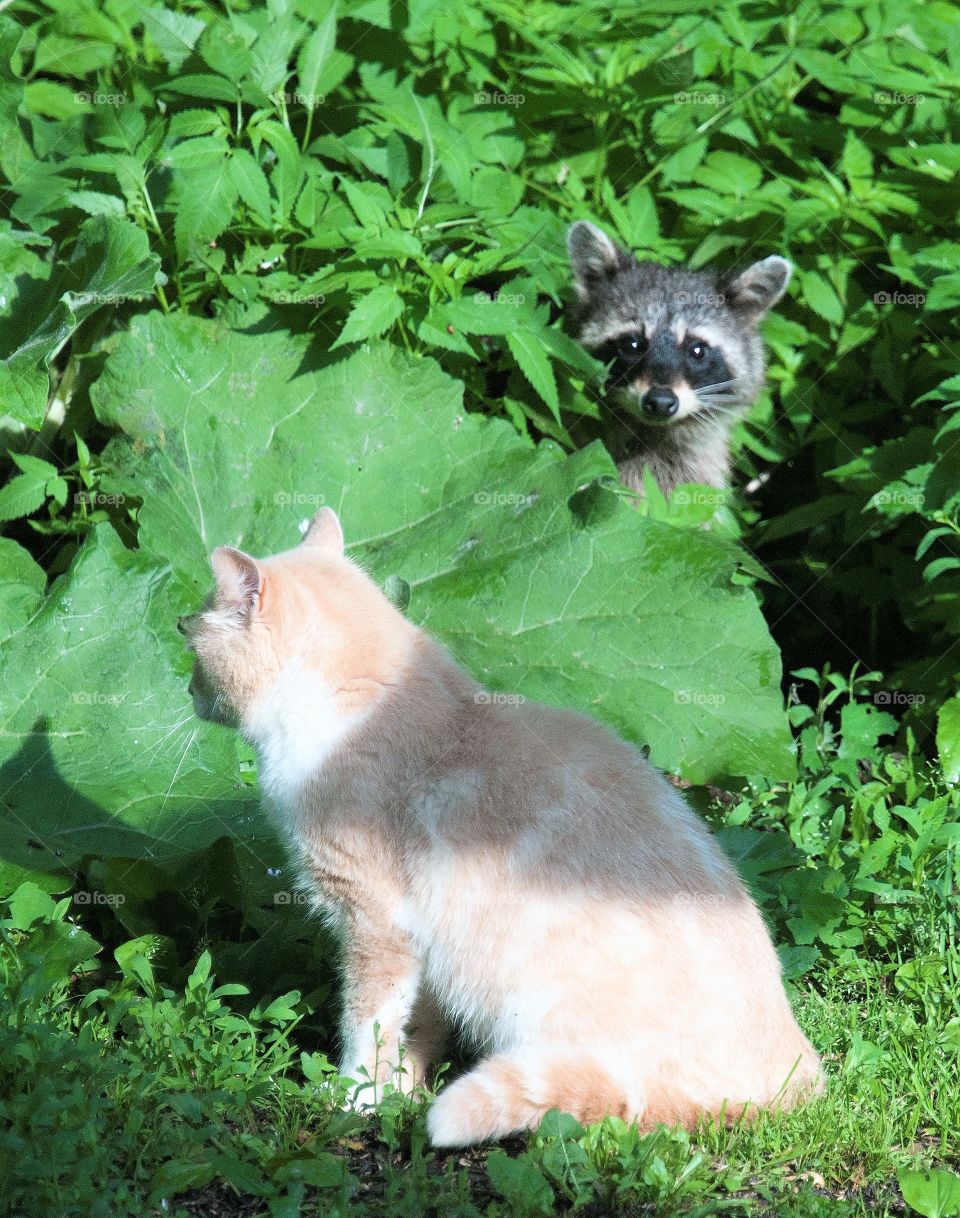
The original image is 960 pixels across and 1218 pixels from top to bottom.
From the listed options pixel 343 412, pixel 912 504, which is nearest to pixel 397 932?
pixel 343 412

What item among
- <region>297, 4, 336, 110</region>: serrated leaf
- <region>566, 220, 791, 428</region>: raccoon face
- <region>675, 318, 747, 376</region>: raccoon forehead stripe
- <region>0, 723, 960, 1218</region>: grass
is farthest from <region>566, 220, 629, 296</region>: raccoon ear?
<region>0, 723, 960, 1218</region>: grass

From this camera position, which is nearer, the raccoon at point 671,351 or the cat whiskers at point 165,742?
the cat whiskers at point 165,742

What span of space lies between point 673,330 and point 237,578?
12.4 ft

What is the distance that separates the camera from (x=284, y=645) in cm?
320

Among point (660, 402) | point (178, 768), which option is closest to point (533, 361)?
point (660, 402)

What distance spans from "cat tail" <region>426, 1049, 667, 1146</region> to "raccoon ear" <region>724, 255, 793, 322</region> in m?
4.08

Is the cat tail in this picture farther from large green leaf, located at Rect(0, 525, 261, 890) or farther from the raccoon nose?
the raccoon nose

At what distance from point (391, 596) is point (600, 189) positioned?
2713mm

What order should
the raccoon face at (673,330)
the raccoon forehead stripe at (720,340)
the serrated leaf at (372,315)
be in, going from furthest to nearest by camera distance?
→ the raccoon forehead stripe at (720,340) < the raccoon face at (673,330) < the serrated leaf at (372,315)

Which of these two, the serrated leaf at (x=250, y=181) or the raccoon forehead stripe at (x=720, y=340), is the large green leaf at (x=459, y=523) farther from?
the raccoon forehead stripe at (x=720, y=340)

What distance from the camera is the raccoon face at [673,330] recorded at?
20.2 ft

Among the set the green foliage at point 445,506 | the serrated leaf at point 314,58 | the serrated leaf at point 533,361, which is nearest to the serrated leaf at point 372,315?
the green foliage at point 445,506

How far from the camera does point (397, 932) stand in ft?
10.3

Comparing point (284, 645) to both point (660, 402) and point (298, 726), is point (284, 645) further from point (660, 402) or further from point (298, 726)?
point (660, 402)
